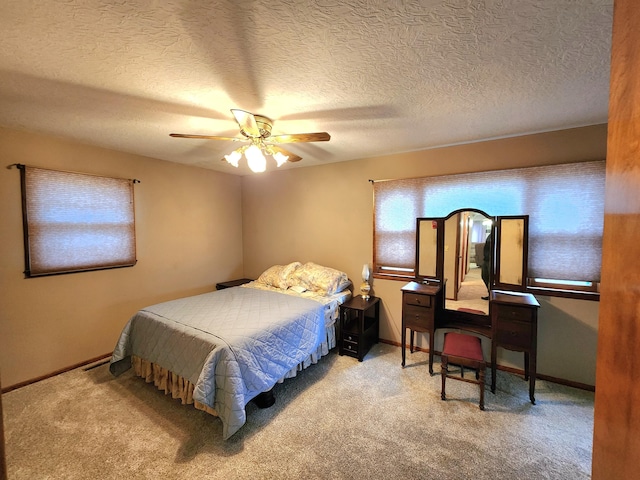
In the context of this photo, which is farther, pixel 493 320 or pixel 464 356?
pixel 493 320

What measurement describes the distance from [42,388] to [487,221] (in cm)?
445

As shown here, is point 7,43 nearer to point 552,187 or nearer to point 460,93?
point 460,93

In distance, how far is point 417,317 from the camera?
2.68 metres

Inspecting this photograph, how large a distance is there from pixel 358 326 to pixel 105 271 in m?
2.88

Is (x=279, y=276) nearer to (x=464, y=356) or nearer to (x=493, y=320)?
(x=464, y=356)

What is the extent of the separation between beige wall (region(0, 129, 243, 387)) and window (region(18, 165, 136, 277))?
0.28 ft

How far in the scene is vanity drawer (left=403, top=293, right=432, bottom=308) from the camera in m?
2.62

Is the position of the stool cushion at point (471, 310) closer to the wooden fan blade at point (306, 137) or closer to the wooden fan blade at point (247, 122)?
the wooden fan blade at point (306, 137)

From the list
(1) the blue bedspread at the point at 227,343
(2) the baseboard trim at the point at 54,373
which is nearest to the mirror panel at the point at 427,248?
(1) the blue bedspread at the point at 227,343

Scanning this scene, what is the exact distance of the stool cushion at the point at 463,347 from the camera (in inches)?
87.2

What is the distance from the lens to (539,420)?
2.01 m

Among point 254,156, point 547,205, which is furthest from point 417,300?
point 254,156

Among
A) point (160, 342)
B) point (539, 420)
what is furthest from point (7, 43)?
point (539, 420)

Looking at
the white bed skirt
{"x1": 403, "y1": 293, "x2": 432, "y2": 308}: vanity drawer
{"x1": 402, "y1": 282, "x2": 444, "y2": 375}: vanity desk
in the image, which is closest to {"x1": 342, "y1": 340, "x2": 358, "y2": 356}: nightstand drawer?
the white bed skirt
